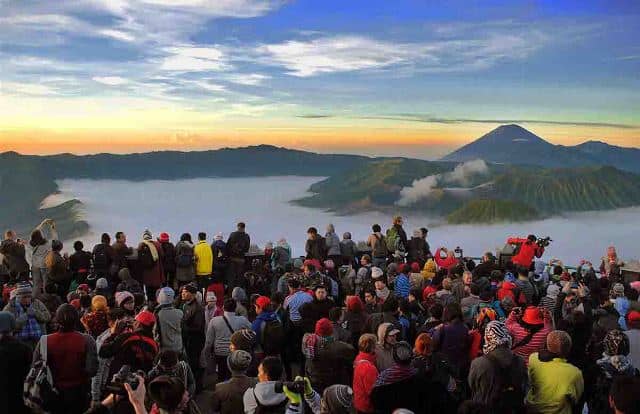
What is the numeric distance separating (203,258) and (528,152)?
40584 mm

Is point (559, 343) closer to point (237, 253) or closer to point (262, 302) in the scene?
point (262, 302)

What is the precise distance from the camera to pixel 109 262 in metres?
10.0

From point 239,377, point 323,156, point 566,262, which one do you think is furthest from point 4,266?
point 323,156

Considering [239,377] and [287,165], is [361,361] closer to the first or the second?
[239,377]

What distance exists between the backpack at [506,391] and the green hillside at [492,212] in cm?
3647

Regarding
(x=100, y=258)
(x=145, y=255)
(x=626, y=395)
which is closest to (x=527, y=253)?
(x=145, y=255)

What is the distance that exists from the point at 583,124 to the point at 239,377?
42774 millimetres

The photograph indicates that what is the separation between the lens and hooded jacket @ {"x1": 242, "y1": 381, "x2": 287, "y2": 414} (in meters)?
3.91

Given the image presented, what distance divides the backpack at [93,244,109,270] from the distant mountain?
36601mm

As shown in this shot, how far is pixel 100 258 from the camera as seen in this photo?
9.88m

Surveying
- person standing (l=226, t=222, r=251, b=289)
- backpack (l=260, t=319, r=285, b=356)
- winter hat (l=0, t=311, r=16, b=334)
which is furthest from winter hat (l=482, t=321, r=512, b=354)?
person standing (l=226, t=222, r=251, b=289)

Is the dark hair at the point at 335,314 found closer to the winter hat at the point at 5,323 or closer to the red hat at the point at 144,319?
the red hat at the point at 144,319

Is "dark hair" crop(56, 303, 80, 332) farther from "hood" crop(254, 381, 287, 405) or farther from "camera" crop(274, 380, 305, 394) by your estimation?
"camera" crop(274, 380, 305, 394)

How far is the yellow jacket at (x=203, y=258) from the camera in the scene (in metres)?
10.4
